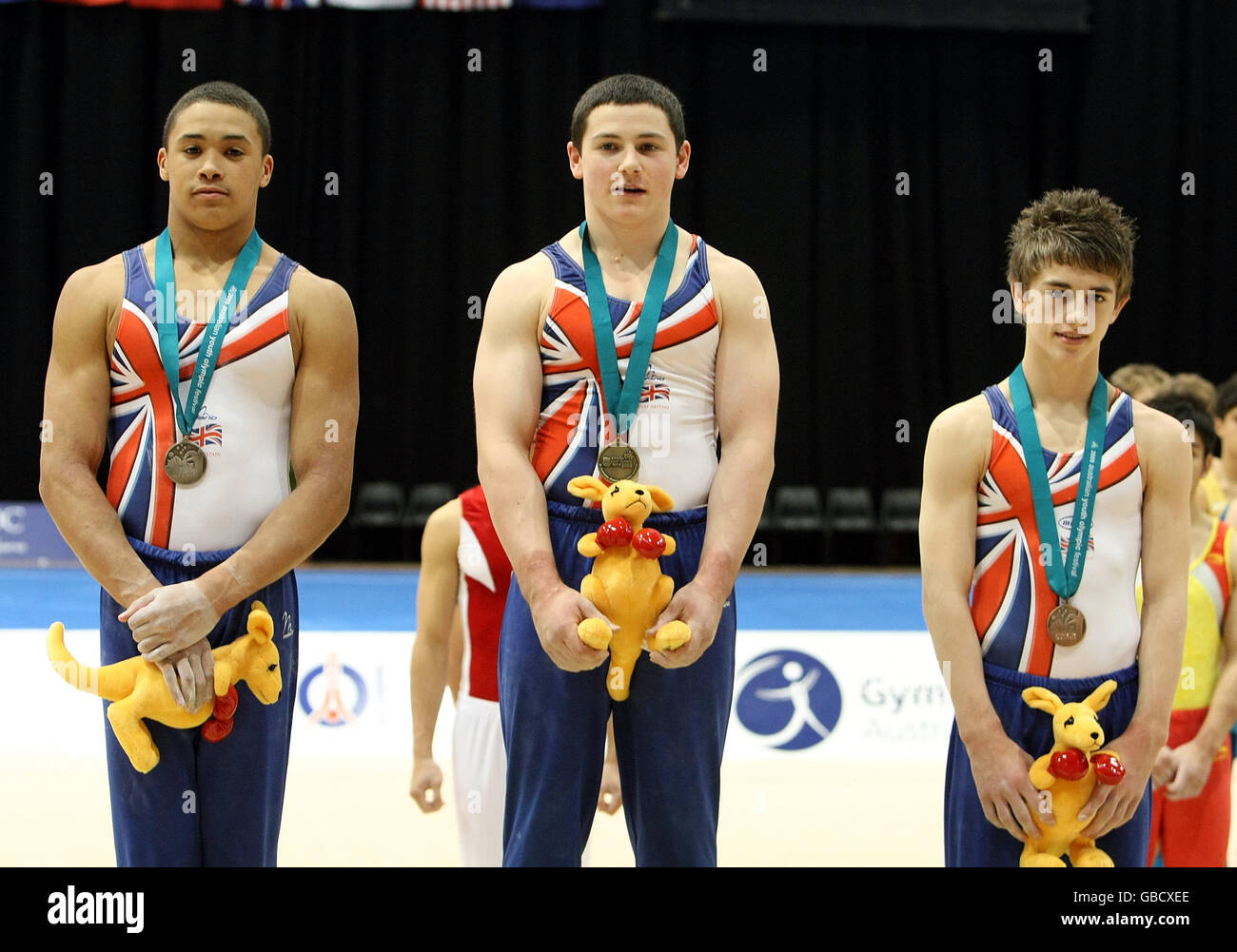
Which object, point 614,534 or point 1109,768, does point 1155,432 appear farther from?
point 614,534

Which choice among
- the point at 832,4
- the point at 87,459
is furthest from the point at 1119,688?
the point at 832,4

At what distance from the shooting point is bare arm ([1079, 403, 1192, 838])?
2805 mm

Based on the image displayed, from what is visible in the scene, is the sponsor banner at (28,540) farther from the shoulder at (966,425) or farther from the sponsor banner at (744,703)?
the shoulder at (966,425)

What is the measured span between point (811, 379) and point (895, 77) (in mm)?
2724

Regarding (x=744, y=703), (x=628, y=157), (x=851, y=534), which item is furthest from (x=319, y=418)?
(x=851, y=534)

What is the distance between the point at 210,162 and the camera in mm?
3080

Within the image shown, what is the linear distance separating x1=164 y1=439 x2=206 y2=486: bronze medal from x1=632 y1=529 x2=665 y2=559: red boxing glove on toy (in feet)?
3.29

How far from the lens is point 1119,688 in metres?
2.88

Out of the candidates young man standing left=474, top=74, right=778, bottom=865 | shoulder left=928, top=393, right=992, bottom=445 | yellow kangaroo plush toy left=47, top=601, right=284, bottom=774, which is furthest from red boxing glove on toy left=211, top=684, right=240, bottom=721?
shoulder left=928, top=393, right=992, bottom=445

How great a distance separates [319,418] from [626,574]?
0.85 m

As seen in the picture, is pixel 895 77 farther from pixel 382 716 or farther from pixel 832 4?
pixel 382 716

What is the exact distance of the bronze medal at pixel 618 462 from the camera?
287 cm

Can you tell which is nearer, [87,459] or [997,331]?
[87,459]

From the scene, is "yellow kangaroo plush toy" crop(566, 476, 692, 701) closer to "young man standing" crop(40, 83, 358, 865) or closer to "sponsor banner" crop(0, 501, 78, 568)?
"young man standing" crop(40, 83, 358, 865)
